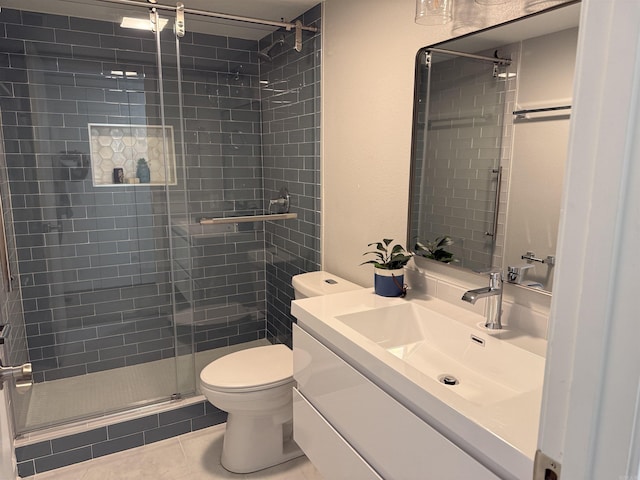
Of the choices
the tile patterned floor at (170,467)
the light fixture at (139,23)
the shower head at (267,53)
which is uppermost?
Answer: the light fixture at (139,23)

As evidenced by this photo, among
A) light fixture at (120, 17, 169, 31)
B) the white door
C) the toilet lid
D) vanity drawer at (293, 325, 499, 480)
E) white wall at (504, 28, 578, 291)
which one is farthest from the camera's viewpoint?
light fixture at (120, 17, 169, 31)

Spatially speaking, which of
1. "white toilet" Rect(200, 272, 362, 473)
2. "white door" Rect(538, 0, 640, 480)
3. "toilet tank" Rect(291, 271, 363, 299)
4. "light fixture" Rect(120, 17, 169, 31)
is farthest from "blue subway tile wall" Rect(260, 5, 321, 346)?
"white door" Rect(538, 0, 640, 480)

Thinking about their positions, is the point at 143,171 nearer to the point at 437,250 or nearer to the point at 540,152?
the point at 437,250

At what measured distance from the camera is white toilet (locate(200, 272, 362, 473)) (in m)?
2.05

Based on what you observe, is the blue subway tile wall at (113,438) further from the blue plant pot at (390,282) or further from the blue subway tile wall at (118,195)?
the blue plant pot at (390,282)

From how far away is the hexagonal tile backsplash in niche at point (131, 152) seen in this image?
2754 mm

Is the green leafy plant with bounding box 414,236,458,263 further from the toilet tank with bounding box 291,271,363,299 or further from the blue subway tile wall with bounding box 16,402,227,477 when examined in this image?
the blue subway tile wall with bounding box 16,402,227,477

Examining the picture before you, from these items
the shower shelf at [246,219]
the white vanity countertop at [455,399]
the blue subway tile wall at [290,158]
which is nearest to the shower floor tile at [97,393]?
the blue subway tile wall at [290,158]

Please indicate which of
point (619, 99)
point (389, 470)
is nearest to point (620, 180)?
point (619, 99)

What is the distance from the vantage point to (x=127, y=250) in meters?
2.91

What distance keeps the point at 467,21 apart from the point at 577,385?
4.60 ft

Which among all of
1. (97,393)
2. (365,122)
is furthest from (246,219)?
(97,393)

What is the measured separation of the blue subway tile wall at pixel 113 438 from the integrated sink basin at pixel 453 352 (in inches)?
55.6

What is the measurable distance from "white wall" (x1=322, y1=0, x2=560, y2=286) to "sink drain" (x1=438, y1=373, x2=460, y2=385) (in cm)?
68
